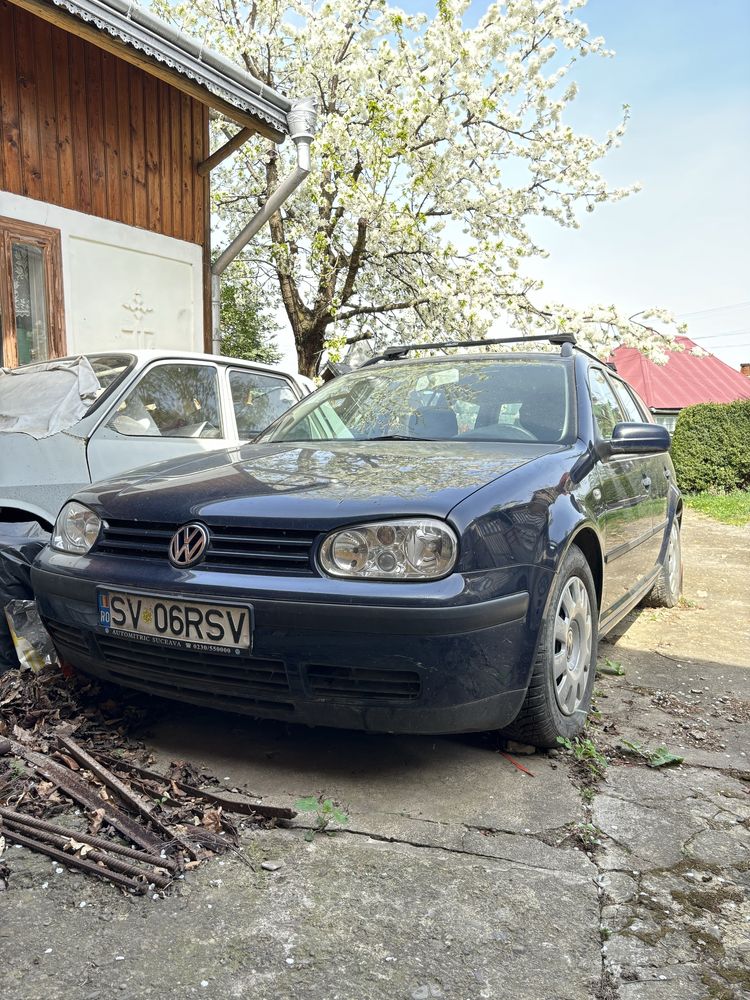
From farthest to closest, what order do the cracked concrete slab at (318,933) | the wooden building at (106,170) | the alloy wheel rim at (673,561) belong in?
the wooden building at (106,170), the alloy wheel rim at (673,561), the cracked concrete slab at (318,933)

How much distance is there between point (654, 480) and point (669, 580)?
1.11m

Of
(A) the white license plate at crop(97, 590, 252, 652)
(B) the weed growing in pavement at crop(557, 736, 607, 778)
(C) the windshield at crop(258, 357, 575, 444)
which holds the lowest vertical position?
(B) the weed growing in pavement at crop(557, 736, 607, 778)

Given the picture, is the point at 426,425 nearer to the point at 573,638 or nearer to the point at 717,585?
→ the point at 573,638

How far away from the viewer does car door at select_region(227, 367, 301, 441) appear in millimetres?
4965

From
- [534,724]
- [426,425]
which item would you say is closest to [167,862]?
[534,724]

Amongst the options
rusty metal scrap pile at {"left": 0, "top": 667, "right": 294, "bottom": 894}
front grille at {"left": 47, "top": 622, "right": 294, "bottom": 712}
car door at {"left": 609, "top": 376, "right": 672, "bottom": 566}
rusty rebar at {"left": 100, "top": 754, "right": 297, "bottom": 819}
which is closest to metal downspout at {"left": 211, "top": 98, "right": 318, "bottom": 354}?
car door at {"left": 609, "top": 376, "right": 672, "bottom": 566}

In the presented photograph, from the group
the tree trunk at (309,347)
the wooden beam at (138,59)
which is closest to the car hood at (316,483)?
the wooden beam at (138,59)

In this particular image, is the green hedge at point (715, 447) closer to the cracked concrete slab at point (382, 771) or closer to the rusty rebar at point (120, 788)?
the cracked concrete slab at point (382, 771)

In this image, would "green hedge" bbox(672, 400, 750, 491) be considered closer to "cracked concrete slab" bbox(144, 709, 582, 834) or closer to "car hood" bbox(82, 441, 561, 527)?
"car hood" bbox(82, 441, 561, 527)

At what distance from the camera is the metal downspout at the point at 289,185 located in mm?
7418

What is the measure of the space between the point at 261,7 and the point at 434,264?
599 centimetres

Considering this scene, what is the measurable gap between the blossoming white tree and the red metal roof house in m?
15.8

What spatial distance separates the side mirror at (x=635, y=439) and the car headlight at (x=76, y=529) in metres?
2.08

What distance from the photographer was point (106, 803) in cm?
221
